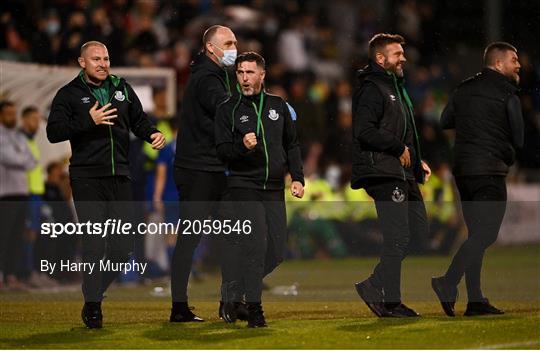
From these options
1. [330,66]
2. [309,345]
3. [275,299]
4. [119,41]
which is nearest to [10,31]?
[119,41]

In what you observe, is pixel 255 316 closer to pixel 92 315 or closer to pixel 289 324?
pixel 289 324

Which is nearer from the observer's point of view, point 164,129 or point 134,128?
point 134,128

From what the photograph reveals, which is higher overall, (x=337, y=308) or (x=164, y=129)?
(x=164, y=129)

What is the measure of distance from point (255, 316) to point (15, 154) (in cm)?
552

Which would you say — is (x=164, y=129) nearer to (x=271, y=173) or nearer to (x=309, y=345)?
(x=271, y=173)

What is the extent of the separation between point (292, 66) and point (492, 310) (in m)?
12.1

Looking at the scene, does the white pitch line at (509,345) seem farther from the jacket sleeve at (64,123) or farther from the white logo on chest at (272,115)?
the jacket sleeve at (64,123)

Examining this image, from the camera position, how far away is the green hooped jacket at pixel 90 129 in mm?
10898

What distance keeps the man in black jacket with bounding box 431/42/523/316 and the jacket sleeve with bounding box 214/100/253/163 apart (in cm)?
205

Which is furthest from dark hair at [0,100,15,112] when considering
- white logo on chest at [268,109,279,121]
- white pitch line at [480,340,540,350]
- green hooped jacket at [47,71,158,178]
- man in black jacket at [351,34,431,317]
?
white pitch line at [480,340,540,350]

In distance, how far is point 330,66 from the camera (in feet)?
82.7

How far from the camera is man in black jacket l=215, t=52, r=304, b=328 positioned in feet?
35.7

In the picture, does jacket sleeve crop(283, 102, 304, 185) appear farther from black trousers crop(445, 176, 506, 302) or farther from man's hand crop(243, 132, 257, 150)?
black trousers crop(445, 176, 506, 302)

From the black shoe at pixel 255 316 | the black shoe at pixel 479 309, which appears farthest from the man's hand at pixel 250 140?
the black shoe at pixel 479 309
